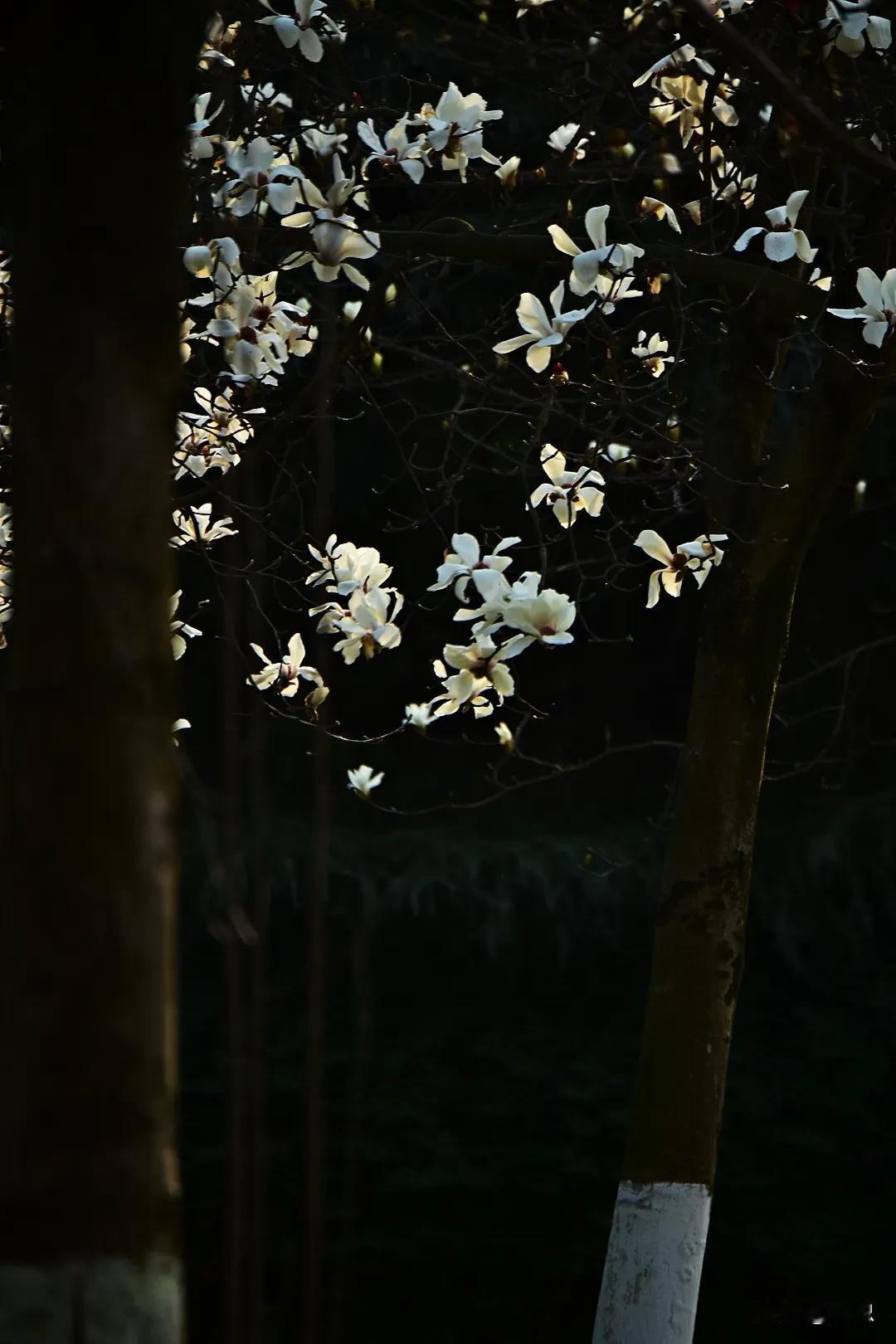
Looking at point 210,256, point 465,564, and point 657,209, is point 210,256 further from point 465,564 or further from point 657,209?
point 657,209

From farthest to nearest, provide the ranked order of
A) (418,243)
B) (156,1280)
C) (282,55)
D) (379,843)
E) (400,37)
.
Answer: (379,843), (282,55), (418,243), (400,37), (156,1280)

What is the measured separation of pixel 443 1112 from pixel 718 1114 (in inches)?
216

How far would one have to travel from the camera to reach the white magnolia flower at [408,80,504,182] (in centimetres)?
393

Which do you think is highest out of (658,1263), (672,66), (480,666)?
(672,66)

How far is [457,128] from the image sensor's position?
13.1 feet

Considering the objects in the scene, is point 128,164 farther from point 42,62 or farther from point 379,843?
point 379,843

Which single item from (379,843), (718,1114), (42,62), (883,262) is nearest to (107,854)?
(42,62)

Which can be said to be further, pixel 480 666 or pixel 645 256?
pixel 645 256

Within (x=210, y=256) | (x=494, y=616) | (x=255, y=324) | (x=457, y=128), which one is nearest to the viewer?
(x=494, y=616)

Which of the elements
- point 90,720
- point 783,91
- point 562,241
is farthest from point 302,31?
point 90,720

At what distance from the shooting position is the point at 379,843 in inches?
489

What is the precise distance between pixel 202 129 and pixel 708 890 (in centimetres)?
240

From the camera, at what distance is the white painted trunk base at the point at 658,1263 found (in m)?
4.08

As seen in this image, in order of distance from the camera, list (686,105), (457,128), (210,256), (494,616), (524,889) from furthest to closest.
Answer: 1. (524,889)
2. (686,105)
3. (457,128)
4. (210,256)
5. (494,616)
